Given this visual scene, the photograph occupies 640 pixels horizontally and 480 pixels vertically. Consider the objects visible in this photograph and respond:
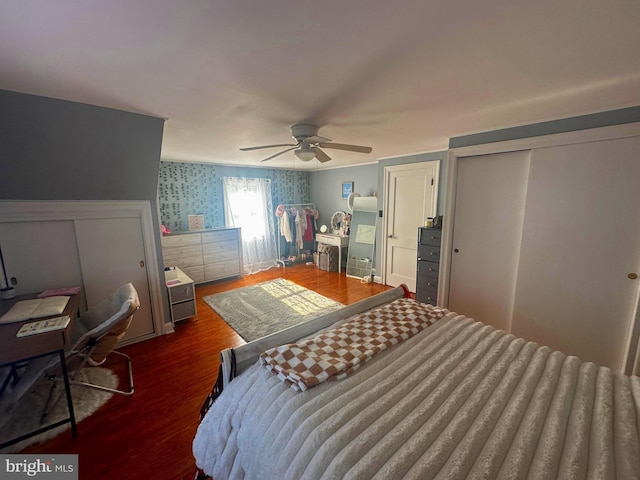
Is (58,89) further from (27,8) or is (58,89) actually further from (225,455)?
(225,455)

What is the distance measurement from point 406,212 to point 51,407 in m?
4.35

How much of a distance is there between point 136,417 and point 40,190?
198cm

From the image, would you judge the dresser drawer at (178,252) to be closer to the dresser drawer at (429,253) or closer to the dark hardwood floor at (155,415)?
the dark hardwood floor at (155,415)

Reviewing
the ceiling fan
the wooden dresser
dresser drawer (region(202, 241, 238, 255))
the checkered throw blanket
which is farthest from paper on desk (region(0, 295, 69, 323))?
dresser drawer (region(202, 241, 238, 255))

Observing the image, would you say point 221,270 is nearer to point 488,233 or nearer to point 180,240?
point 180,240

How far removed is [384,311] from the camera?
182cm

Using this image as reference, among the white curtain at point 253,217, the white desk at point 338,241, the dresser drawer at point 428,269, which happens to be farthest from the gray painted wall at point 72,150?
the white desk at point 338,241

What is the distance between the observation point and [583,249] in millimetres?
2141

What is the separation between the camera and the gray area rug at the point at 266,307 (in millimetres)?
3059

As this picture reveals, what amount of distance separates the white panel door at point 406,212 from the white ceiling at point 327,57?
1.65m

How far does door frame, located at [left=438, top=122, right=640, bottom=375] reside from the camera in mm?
1958

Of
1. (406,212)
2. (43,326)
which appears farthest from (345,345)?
(406,212)

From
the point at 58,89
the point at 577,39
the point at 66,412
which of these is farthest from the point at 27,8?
the point at 66,412

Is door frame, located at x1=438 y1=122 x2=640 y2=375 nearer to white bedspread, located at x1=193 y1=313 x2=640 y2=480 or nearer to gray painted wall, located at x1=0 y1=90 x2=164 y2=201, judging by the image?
white bedspread, located at x1=193 y1=313 x2=640 y2=480
